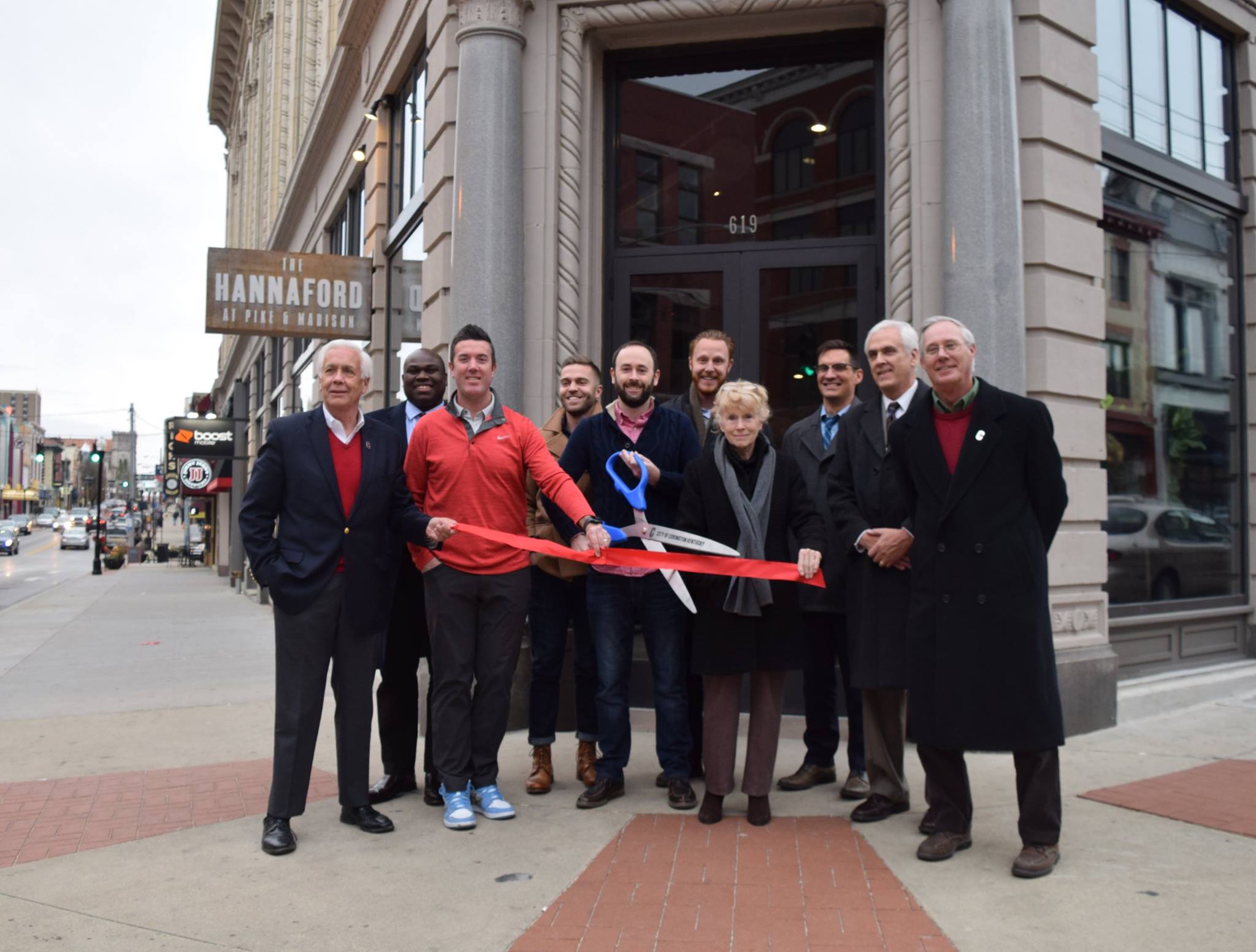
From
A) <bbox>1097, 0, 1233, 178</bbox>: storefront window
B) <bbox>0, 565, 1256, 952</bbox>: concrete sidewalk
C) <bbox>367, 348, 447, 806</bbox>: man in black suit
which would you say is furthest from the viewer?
<bbox>1097, 0, 1233, 178</bbox>: storefront window

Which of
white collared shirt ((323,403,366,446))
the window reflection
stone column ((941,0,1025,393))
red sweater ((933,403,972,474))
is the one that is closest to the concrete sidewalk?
red sweater ((933,403,972,474))

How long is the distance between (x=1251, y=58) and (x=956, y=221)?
5298 millimetres

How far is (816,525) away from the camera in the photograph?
495 cm

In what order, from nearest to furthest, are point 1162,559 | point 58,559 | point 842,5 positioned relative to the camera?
1. point 842,5
2. point 1162,559
3. point 58,559

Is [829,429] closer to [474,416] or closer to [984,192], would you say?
[474,416]

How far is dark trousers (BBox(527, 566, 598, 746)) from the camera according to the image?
5605 mm

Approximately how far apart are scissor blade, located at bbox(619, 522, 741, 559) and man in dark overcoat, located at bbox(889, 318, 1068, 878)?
0.88 metres

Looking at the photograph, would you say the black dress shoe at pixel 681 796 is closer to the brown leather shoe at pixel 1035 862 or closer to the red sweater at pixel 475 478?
the red sweater at pixel 475 478

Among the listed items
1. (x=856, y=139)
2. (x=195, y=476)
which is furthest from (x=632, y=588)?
(x=195, y=476)

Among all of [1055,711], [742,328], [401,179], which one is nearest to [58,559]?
[401,179]

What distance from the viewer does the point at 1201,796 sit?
542cm

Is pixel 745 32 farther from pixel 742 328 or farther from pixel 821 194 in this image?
pixel 742 328

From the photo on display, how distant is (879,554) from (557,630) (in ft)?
6.06

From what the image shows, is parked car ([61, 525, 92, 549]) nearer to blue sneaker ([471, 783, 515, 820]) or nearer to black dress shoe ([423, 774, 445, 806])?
black dress shoe ([423, 774, 445, 806])
